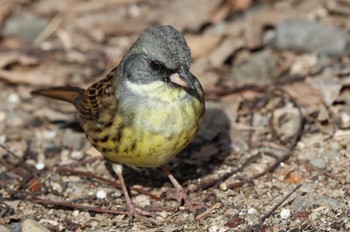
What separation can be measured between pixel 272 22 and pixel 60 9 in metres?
2.81

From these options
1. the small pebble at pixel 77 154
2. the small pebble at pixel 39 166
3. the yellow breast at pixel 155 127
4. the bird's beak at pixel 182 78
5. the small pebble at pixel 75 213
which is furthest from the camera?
the small pebble at pixel 77 154

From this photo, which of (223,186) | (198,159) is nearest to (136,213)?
(223,186)

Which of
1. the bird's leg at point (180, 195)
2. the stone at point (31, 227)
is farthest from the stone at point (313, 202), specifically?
the stone at point (31, 227)

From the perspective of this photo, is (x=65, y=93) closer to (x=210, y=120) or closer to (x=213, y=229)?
(x=210, y=120)

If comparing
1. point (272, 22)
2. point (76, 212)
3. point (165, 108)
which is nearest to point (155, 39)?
point (165, 108)

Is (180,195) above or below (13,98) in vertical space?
below

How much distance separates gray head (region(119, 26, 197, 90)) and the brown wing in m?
0.45

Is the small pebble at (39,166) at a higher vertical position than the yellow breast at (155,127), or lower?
lower

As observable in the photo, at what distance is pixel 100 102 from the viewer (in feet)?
21.0

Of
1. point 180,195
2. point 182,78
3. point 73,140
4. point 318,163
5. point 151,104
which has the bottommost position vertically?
point 318,163

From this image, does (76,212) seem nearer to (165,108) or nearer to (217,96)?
(165,108)

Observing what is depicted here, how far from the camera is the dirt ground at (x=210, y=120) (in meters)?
6.28

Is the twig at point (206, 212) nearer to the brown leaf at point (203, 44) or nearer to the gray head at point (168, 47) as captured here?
the gray head at point (168, 47)

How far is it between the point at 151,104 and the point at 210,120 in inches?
76.4
